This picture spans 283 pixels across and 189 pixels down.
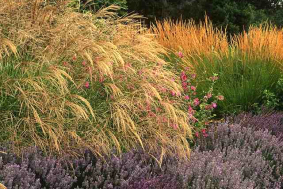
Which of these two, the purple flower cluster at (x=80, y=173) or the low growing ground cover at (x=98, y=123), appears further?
the low growing ground cover at (x=98, y=123)

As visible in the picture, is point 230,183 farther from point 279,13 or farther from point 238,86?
point 279,13

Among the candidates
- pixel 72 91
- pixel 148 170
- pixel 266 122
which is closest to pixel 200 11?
pixel 266 122

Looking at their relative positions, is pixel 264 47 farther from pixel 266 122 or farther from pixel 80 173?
pixel 80 173

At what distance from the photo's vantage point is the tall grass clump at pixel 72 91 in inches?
152

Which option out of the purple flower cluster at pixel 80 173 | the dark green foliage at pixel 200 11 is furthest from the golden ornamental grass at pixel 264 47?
the dark green foliage at pixel 200 11

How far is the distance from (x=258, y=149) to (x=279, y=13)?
17.6 metres

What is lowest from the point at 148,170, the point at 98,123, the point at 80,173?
the point at 148,170

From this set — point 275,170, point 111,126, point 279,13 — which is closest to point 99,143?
point 111,126

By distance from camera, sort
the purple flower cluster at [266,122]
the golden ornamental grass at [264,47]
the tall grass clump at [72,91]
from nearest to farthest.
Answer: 1. the tall grass clump at [72,91]
2. the purple flower cluster at [266,122]
3. the golden ornamental grass at [264,47]

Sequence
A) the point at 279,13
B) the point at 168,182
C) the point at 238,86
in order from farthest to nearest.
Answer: the point at 279,13, the point at 238,86, the point at 168,182

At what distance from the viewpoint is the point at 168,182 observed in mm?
3531

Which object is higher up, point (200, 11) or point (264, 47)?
point (264, 47)

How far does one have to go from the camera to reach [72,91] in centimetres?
423

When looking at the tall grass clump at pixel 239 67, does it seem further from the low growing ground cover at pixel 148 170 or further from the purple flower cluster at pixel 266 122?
the low growing ground cover at pixel 148 170
